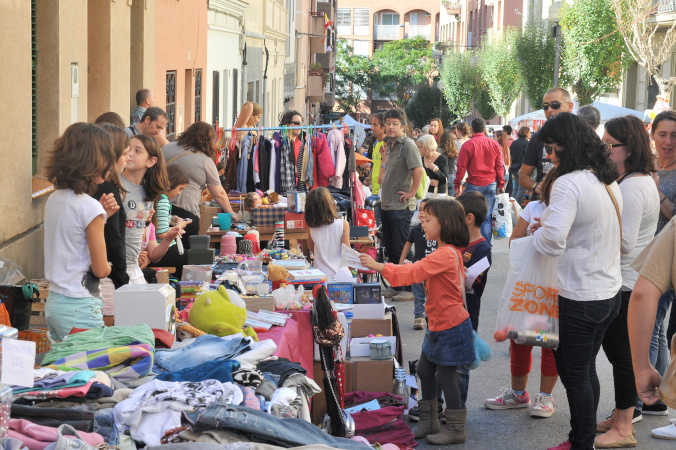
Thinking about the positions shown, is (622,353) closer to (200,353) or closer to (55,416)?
(200,353)

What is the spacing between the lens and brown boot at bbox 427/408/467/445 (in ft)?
18.7

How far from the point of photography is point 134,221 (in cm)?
600

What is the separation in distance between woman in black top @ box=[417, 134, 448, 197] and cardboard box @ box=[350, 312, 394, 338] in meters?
6.85

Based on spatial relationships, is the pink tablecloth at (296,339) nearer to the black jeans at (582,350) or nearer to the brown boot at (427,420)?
the brown boot at (427,420)

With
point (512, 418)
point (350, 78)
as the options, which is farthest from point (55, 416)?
point (350, 78)

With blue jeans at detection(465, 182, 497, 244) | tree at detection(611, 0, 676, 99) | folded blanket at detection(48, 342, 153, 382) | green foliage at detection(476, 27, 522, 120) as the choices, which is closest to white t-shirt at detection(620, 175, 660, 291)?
folded blanket at detection(48, 342, 153, 382)

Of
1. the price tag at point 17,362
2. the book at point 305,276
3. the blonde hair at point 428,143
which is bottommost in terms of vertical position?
the book at point 305,276

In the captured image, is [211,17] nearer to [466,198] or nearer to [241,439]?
[466,198]

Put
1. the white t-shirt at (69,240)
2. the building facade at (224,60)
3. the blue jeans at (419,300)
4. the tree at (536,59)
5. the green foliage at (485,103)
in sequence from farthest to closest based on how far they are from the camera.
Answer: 1. the green foliage at (485,103)
2. the tree at (536,59)
3. the building facade at (224,60)
4. the blue jeans at (419,300)
5. the white t-shirt at (69,240)

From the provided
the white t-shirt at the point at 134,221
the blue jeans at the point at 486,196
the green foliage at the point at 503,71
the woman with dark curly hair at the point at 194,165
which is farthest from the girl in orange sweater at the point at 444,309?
the green foliage at the point at 503,71

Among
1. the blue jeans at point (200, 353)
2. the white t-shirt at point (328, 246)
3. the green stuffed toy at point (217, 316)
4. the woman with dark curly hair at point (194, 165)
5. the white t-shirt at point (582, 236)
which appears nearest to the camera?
the blue jeans at point (200, 353)

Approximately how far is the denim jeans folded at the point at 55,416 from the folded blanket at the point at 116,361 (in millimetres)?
523

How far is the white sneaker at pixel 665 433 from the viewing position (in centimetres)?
574

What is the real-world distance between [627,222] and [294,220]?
4967 mm
